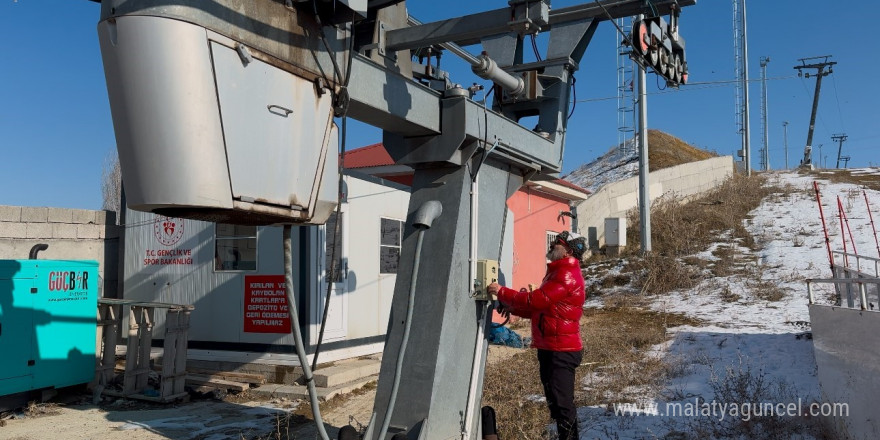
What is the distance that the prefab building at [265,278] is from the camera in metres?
9.70

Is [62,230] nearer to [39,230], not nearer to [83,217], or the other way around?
[39,230]

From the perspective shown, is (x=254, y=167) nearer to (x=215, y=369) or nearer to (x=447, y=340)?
(x=447, y=340)

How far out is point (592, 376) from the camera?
8.68 m

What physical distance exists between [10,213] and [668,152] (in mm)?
32977

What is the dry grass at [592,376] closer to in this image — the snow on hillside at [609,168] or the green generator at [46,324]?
the green generator at [46,324]

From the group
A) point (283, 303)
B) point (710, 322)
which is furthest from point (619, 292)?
point (283, 303)

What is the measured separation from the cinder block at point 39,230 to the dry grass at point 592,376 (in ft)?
22.1

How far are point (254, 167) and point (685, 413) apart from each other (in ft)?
17.8

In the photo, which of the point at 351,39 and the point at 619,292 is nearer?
the point at 351,39

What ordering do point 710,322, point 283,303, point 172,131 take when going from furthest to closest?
point 710,322 < point 283,303 < point 172,131

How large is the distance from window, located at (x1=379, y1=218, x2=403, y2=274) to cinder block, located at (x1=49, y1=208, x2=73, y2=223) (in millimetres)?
4717

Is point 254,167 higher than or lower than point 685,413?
higher

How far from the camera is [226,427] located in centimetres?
732

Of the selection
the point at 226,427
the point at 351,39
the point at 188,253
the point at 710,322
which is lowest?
the point at 226,427
